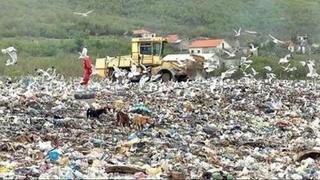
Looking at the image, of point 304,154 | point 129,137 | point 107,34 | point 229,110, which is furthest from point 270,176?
point 107,34

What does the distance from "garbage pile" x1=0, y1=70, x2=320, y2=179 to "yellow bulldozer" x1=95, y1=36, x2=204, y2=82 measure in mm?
7339

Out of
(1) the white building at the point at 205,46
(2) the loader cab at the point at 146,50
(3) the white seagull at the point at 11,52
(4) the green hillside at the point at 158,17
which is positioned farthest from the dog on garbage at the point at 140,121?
(4) the green hillside at the point at 158,17

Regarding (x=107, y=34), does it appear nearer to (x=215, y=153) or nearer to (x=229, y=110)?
(x=229, y=110)

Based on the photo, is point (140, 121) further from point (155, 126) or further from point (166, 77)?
point (166, 77)

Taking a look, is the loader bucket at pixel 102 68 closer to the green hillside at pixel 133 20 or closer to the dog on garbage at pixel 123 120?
the dog on garbage at pixel 123 120

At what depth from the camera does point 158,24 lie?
190ft

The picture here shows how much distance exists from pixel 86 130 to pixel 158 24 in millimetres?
48875

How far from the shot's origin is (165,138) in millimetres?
8633

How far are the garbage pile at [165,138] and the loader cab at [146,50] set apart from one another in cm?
773

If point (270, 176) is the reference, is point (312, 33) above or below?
below

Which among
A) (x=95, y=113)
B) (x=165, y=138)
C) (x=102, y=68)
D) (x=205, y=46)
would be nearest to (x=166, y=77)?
(x=102, y=68)

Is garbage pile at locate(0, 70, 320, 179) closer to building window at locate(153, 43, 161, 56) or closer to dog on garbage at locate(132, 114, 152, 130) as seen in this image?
dog on garbage at locate(132, 114, 152, 130)

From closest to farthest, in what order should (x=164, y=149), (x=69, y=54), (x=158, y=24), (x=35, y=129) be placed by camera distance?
(x=164, y=149) < (x=35, y=129) < (x=69, y=54) < (x=158, y=24)

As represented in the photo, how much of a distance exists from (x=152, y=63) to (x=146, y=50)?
0.58 m
